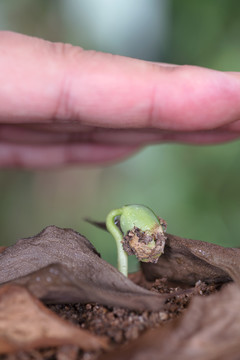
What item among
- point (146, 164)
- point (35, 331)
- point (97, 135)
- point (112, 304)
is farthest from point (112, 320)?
point (146, 164)

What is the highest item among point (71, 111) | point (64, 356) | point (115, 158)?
point (71, 111)

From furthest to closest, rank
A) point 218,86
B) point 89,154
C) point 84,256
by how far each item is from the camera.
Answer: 1. point 89,154
2. point 218,86
3. point 84,256

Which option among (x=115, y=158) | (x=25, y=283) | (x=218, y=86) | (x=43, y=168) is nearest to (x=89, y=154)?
(x=115, y=158)

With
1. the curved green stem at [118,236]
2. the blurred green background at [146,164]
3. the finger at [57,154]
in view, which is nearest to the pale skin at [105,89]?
the curved green stem at [118,236]

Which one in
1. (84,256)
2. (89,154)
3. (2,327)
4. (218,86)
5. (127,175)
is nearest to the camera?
(2,327)

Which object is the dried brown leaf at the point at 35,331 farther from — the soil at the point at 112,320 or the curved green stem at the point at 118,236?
the curved green stem at the point at 118,236

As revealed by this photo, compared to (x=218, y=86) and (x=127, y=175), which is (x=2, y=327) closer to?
(x=218, y=86)

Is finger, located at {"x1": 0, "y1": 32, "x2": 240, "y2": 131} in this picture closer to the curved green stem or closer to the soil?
the curved green stem

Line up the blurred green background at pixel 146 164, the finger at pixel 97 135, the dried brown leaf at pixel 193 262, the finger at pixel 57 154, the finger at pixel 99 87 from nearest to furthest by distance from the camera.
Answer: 1. the dried brown leaf at pixel 193 262
2. the finger at pixel 99 87
3. the finger at pixel 97 135
4. the finger at pixel 57 154
5. the blurred green background at pixel 146 164
